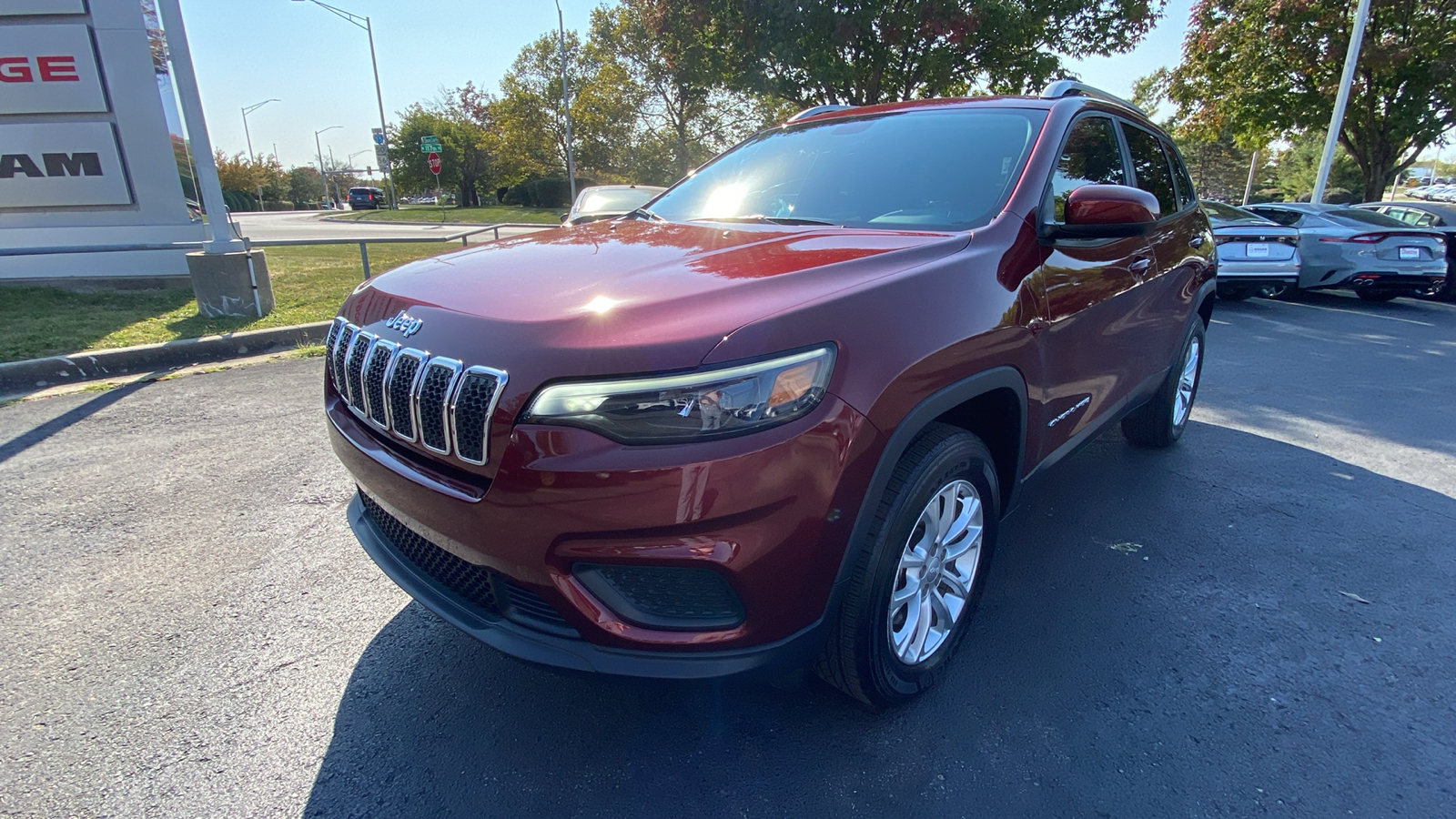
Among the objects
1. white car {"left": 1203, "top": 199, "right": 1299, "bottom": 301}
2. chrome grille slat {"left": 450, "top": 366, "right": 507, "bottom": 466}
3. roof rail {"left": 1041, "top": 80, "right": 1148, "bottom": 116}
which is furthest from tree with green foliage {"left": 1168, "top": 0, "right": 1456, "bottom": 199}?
chrome grille slat {"left": 450, "top": 366, "right": 507, "bottom": 466}

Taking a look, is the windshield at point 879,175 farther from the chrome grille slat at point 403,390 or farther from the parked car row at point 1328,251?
the parked car row at point 1328,251

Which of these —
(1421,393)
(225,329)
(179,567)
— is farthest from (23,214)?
(1421,393)

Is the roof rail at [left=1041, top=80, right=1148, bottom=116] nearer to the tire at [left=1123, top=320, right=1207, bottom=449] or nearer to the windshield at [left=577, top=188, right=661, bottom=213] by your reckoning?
the tire at [left=1123, top=320, right=1207, bottom=449]

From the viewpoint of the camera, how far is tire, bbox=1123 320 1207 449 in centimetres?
405

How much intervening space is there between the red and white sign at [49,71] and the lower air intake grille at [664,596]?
10.5 meters

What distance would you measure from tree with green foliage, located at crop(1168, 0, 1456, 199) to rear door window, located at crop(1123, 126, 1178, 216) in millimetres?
16633

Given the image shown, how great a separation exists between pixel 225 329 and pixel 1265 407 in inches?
341

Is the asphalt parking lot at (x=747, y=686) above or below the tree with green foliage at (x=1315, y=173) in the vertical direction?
below

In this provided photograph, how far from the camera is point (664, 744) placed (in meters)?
2.06

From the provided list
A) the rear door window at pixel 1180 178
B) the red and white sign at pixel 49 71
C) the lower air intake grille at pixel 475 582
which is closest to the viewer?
the lower air intake grille at pixel 475 582

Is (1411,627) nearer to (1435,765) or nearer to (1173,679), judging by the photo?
(1435,765)

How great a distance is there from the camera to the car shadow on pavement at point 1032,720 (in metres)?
1.89

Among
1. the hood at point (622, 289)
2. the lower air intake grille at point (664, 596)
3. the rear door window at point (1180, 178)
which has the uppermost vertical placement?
the rear door window at point (1180, 178)

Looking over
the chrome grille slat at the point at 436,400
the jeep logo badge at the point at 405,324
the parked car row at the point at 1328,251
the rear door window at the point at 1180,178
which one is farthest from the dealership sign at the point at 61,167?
the parked car row at the point at 1328,251
